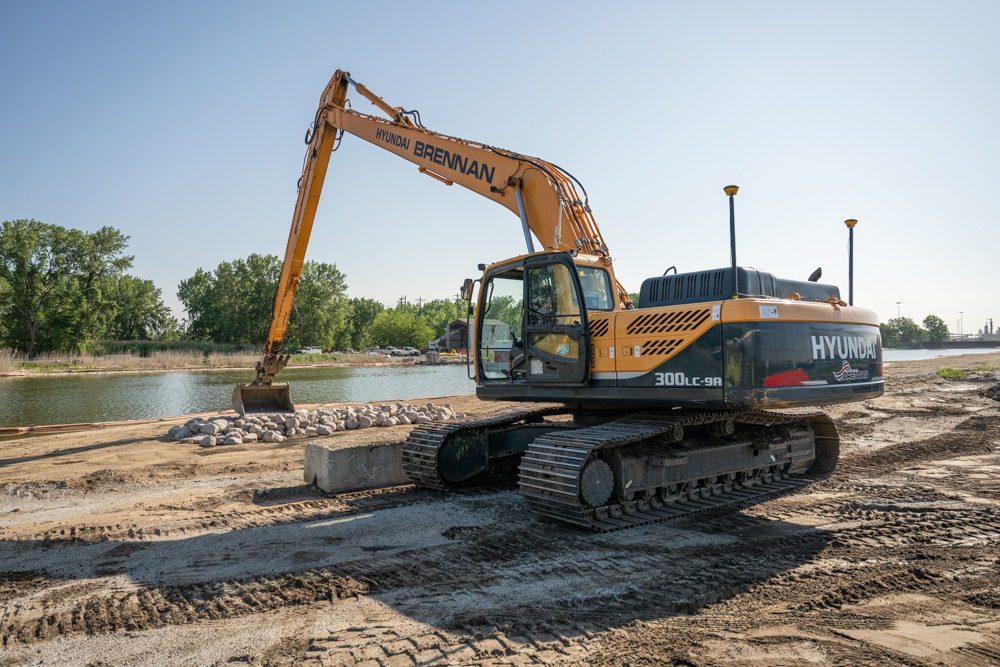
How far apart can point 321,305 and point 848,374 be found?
73.9 metres

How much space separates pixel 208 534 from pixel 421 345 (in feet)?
280

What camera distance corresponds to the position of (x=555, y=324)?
20.5 ft

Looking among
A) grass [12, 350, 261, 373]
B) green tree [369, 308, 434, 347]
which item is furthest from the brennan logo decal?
green tree [369, 308, 434, 347]

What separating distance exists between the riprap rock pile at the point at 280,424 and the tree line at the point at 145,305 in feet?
29.4

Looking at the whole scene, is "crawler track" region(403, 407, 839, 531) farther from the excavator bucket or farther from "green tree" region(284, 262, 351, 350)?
"green tree" region(284, 262, 351, 350)

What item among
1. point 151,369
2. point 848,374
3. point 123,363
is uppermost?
point 848,374

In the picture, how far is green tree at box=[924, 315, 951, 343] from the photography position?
107 metres

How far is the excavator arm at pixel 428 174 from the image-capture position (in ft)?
24.3

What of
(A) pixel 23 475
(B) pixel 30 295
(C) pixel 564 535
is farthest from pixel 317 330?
(C) pixel 564 535

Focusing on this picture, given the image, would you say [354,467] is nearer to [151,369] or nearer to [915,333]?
[151,369]

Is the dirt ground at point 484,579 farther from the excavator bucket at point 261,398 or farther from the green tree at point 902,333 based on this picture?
the green tree at point 902,333

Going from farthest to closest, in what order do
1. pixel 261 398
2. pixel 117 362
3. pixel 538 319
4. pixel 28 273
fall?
pixel 28 273 < pixel 117 362 < pixel 261 398 < pixel 538 319

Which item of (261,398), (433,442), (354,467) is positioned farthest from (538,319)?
(261,398)

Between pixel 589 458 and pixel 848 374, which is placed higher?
pixel 848 374
